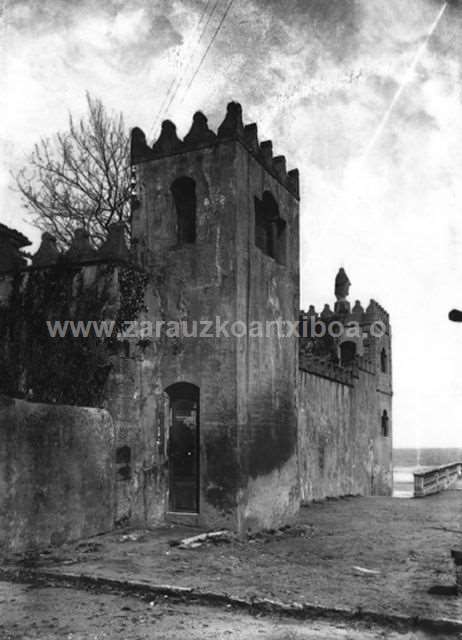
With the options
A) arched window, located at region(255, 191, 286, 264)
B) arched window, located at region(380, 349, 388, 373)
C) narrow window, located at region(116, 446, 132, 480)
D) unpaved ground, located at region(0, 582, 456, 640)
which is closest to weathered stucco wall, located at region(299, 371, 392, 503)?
arched window, located at region(380, 349, 388, 373)

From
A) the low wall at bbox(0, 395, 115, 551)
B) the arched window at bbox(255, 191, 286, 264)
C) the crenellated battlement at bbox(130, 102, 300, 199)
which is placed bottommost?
the low wall at bbox(0, 395, 115, 551)

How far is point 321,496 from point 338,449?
256 centimetres

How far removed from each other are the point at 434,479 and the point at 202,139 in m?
17.5

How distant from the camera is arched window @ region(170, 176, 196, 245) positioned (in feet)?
41.2

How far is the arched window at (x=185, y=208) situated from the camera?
41.2 ft

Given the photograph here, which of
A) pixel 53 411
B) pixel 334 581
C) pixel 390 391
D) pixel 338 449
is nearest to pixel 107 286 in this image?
pixel 53 411

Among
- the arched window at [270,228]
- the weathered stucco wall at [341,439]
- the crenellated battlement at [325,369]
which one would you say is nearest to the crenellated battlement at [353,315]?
the weathered stucco wall at [341,439]

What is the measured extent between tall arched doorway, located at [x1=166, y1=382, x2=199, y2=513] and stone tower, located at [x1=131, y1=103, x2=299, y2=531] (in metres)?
0.02

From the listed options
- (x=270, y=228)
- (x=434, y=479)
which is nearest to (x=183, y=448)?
(x=270, y=228)

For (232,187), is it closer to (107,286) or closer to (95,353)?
(107,286)

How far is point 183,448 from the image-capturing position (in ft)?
38.8

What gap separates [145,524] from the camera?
11.4m

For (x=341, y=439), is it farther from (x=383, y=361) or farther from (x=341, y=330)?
(x=383, y=361)

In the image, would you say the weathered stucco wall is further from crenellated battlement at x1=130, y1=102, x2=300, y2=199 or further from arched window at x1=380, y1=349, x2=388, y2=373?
crenellated battlement at x1=130, y1=102, x2=300, y2=199
